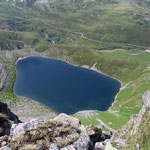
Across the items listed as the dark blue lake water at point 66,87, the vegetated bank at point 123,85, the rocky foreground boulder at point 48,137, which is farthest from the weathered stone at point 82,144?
the dark blue lake water at point 66,87

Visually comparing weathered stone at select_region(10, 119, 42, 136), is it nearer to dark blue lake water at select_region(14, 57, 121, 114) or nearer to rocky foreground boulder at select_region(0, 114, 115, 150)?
rocky foreground boulder at select_region(0, 114, 115, 150)

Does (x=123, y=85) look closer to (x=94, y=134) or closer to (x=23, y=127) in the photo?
(x=94, y=134)

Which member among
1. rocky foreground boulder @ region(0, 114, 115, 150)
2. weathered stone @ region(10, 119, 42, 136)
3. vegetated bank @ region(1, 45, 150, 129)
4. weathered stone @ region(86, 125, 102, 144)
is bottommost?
vegetated bank @ region(1, 45, 150, 129)

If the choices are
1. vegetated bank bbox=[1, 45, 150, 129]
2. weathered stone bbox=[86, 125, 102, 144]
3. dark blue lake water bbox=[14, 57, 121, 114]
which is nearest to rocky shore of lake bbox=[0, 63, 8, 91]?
vegetated bank bbox=[1, 45, 150, 129]

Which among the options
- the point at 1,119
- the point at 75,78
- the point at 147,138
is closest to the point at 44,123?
the point at 1,119

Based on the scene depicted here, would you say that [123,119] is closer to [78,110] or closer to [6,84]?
[78,110]

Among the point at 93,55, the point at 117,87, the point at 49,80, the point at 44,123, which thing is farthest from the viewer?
the point at 93,55

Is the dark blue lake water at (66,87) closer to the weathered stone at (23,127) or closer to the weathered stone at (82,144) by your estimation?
the weathered stone at (23,127)

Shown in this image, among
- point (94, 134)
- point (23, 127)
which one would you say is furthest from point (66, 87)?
point (23, 127)

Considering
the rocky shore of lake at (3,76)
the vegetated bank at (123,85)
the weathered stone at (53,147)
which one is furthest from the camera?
the rocky shore of lake at (3,76)
